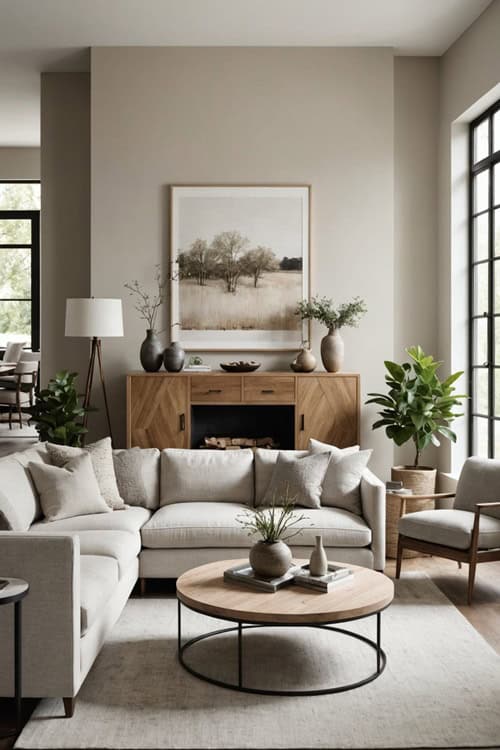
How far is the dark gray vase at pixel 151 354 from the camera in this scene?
20.9ft

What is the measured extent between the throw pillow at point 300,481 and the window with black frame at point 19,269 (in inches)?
297

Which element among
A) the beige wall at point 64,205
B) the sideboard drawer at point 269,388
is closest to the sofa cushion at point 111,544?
the sideboard drawer at point 269,388

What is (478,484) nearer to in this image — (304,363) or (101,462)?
(304,363)

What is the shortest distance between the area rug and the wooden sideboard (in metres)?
2.03

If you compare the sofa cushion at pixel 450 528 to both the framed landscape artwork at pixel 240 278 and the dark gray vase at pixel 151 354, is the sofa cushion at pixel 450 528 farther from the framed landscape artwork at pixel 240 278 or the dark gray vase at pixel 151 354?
the dark gray vase at pixel 151 354

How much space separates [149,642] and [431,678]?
1.38m

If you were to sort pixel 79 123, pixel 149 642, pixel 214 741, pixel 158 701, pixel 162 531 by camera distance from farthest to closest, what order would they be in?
pixel 79 123 → pixel 162 531 → pixel 149 642 → pixel 158 701 → pixel 214 741

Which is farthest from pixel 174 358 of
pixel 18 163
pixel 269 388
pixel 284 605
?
pixel 18 163

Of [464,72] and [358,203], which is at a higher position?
[464,72]

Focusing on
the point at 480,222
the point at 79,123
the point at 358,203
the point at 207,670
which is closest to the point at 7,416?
the point at 79,123

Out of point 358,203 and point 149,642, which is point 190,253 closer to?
point 358,203

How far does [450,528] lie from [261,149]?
11.4 ft

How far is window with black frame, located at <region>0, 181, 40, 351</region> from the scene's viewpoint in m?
11.7

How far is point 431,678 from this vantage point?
360 cm
